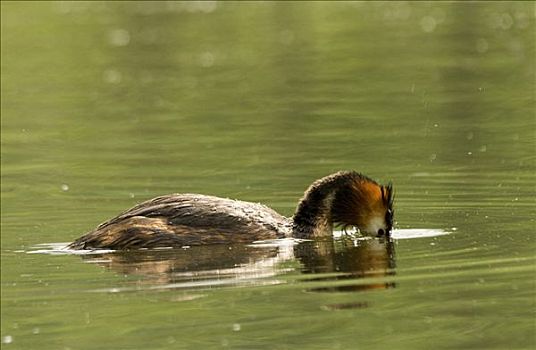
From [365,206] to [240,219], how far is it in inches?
50.5

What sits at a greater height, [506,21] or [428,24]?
[428,24]

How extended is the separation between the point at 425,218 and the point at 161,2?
131 ft

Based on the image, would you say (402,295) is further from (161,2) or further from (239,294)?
(161,2)

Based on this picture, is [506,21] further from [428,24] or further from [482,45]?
[482,45]

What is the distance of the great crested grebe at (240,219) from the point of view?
15047 mm

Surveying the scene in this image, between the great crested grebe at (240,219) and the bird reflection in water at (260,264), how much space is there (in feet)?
0.42

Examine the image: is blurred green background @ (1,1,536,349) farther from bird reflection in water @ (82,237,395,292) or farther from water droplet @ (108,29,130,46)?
bird reflection in water @ (82,237,395,292)

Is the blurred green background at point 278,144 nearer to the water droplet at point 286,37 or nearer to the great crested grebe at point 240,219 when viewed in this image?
the water droplet at point 286,37

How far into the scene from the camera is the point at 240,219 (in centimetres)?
1518

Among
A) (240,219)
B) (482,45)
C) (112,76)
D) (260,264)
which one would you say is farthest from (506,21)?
(260,264)

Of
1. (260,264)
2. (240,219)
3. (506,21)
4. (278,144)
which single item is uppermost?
(506,21)

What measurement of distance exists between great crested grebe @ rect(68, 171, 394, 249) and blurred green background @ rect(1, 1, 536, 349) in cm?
49

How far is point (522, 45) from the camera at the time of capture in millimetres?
34562

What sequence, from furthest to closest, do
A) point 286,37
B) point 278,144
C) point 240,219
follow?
1. point 286,37
2. point 278,144
3. point 240,219
